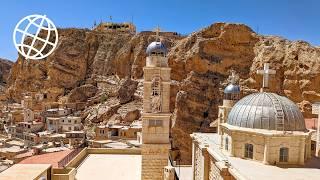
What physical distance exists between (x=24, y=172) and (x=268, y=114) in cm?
843

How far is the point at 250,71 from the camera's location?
43688 millimetres

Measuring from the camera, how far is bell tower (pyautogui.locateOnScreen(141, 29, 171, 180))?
51.7ft

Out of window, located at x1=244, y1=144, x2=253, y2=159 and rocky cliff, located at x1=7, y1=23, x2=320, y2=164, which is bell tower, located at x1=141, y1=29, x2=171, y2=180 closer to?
window, located at x1=244, y1=144, x2=253, y2=159

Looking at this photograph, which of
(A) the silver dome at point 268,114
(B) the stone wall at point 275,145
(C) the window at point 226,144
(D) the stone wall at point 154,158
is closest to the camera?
(B) the stone wall at point 275,145

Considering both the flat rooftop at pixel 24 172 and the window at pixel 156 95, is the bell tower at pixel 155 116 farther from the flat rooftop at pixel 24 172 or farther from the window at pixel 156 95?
the flat rooftop at pixel 24 172

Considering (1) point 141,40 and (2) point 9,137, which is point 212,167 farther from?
(1) point 141,40

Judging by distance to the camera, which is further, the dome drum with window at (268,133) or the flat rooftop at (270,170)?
the dome drum with window at (268,133)

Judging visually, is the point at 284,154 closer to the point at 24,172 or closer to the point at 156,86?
the point at 156,86

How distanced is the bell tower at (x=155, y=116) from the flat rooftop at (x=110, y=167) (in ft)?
3.09

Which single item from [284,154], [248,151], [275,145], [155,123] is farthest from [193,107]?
[275,145]

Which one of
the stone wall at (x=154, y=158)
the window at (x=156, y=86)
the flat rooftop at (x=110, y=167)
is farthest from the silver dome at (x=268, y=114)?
the flat rooftop at (x=110, y=167)

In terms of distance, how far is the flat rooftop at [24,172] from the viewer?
1009 cm

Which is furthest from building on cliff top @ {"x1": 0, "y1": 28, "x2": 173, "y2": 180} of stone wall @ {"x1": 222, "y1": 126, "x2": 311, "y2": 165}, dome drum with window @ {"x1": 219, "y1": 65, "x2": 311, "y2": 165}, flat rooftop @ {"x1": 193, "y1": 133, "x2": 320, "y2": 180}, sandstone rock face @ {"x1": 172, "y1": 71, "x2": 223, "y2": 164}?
sandstone rock face @ {"x1": 172, "y1": 71, "x2": 223, "y2": 164}

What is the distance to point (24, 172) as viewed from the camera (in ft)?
35.2
